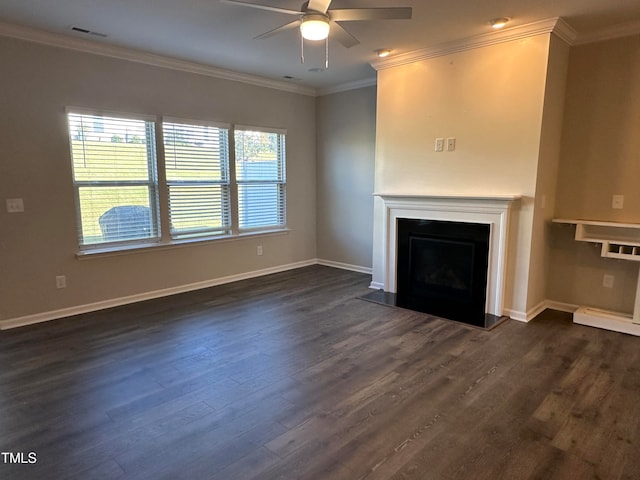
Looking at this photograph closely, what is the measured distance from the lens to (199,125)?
188 inches

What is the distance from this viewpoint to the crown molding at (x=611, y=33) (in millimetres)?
3432

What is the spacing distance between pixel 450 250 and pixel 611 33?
7.86 ft

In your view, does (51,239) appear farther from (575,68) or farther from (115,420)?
(575,68)

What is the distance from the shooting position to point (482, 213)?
3.85 metres

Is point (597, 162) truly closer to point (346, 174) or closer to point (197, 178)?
point (346, 174)

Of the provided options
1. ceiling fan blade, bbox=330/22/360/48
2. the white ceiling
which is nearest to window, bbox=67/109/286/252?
the white ceiling

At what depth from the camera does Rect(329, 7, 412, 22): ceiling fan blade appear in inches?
101

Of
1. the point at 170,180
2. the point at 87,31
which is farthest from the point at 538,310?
the point at 87,31

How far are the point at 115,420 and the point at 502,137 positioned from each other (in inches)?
150

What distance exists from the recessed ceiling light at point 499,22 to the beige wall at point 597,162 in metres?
0.95

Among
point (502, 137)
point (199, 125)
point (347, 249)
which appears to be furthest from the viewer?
point (347, 249)

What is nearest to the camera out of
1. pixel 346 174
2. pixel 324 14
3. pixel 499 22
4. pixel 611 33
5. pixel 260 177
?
pixel 324 14

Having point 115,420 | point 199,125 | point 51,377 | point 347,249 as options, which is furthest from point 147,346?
point 347,249

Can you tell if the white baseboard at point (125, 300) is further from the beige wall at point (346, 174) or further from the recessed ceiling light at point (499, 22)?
the recessed ceiling light at point (499, 22)
